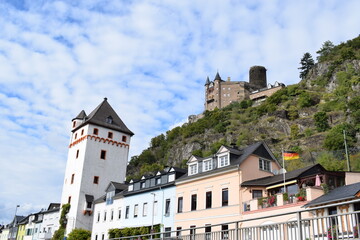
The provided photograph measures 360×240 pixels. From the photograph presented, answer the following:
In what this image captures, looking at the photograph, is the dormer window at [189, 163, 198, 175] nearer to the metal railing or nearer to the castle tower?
the castle tower

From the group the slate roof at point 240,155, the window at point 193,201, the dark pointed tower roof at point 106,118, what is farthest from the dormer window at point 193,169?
the dark pointed tower roof at point 106,118

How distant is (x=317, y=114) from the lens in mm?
76938

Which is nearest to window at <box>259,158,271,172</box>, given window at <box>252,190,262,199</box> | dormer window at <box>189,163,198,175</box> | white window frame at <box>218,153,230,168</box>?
white window frame at <box>218,153,230,168</box>

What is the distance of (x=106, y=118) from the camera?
60.5m

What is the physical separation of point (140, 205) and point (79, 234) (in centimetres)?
1248

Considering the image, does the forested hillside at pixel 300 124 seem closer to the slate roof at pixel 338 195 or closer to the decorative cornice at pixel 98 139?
the decorative cornice at pixel 98 139

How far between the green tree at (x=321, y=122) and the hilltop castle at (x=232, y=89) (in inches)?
1841

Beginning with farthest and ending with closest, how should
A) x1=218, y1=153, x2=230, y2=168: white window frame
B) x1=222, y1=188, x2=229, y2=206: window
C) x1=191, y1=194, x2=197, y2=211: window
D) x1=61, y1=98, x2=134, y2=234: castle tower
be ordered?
x1=61, y1=98, x2=134, y2=234: castle tower < x1=191, y1=194, x2=197, y2=211: window < x1=218, y1=153, x2=230, y2=168: white window frame < x1=222, y1=188, x2=229, y2=206: window

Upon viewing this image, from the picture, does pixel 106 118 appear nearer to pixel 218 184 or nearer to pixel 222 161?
pixel 222 161

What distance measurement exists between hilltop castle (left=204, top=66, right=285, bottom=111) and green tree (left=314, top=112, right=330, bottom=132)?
4677 cm

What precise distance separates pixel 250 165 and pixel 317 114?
48093mm

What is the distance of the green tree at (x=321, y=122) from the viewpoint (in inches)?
2955

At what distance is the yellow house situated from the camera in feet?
106

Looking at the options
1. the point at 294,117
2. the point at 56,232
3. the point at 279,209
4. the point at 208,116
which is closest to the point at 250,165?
the point at 279,209
